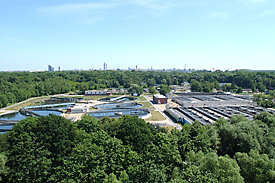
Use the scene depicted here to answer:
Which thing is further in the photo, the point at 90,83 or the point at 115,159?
the point at 90,83

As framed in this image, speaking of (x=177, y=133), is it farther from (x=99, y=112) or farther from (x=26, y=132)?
(x=99, y=112)

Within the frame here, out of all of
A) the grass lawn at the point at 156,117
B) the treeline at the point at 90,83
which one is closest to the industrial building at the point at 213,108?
the grass lawn at the point at 156,117

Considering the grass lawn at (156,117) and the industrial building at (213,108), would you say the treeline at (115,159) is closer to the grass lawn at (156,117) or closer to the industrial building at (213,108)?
the grass lawn at (156,117)

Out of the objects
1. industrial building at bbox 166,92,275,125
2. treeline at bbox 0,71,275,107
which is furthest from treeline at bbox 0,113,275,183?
treeline at bbox 0,71,275,107

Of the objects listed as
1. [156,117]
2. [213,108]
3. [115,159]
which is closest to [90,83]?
[156,117]

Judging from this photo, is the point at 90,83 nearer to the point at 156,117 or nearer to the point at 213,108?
the point at 156,117

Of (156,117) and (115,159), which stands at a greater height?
(115,159)

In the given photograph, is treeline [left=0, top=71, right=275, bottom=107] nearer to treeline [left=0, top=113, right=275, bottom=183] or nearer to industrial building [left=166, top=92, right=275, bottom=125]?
industrial building [left=166, top=92, right=275, bottom=125]

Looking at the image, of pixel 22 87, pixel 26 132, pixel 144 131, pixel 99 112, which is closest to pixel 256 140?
pixel 144 131
